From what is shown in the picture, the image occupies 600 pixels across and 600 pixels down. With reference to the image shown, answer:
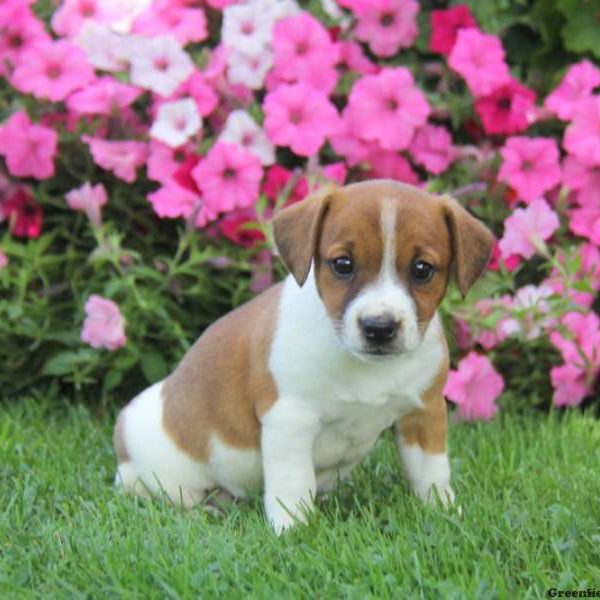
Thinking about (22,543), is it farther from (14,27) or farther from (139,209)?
(14,27)

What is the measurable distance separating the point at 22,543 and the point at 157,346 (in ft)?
6.47

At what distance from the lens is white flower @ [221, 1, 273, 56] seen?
5.80 m

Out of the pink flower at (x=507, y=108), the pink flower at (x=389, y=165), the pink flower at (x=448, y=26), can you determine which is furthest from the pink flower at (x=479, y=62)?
the pink flower at (x=389, y=165)

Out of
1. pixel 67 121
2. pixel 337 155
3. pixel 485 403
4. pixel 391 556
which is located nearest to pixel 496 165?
pixel 337 155

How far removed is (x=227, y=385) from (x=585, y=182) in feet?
7.54

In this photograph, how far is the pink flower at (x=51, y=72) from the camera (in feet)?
18.8

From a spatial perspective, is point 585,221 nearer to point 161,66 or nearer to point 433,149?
point 433,149

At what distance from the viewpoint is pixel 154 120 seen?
19.3 feet

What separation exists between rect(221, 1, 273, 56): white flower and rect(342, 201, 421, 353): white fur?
232 centimetres

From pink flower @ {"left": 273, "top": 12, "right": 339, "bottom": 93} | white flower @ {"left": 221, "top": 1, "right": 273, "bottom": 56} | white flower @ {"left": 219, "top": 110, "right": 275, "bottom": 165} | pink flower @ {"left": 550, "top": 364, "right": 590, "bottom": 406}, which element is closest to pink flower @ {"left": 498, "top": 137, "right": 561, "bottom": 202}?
pink flower @ {"left": 550, "top": 364, "right": 590, "bottom": 406}

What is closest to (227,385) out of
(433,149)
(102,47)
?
(433,149)

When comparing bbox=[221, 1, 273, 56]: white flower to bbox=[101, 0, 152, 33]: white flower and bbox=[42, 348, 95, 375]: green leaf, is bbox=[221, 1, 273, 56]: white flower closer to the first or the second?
bbox=[101, 0, 152, 33]: white flower

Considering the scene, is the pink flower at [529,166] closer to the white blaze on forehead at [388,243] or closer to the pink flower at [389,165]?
the pink flower at [389,165]

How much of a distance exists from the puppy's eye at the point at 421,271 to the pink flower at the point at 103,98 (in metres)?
2.43
